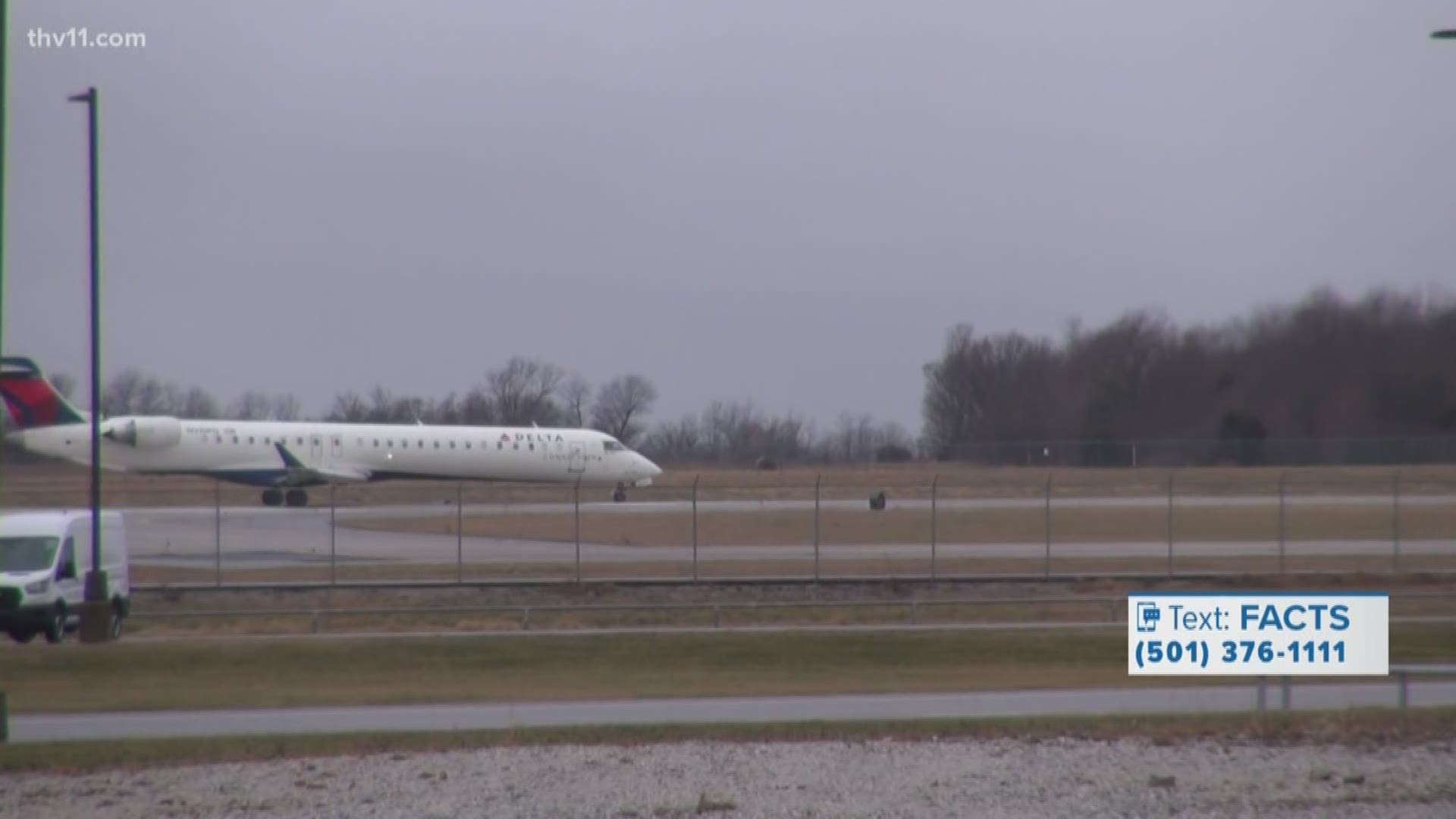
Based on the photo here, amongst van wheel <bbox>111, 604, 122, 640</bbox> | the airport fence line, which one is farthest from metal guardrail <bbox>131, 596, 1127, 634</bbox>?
the airport fence line

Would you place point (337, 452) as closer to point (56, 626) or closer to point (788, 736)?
point (56, 626)

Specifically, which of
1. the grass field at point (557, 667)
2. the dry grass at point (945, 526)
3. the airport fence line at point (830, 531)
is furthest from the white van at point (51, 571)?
the dry grass at point (945, 526)

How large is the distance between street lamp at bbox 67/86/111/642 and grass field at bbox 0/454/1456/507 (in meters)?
17.4

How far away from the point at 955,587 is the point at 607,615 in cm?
718

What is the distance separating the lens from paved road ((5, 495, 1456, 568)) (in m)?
36.6

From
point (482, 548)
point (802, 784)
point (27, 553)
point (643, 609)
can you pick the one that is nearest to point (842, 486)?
point (482, 548)

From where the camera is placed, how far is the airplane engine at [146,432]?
54.2 metres

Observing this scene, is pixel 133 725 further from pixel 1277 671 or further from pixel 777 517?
pixel 777 517

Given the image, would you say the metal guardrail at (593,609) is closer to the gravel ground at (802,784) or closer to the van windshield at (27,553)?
the van windshield at (27,553)

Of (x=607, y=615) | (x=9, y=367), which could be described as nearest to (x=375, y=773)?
(x=607, y=615)

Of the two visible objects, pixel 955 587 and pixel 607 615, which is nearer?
pixel 607 615

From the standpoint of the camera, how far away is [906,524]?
4606 centimetres

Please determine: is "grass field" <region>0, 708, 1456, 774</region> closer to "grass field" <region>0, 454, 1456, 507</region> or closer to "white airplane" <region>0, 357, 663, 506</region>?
"grass field" <region>0, 454, 1456, 507</region>

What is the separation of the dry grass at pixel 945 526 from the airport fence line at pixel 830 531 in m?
0.13
